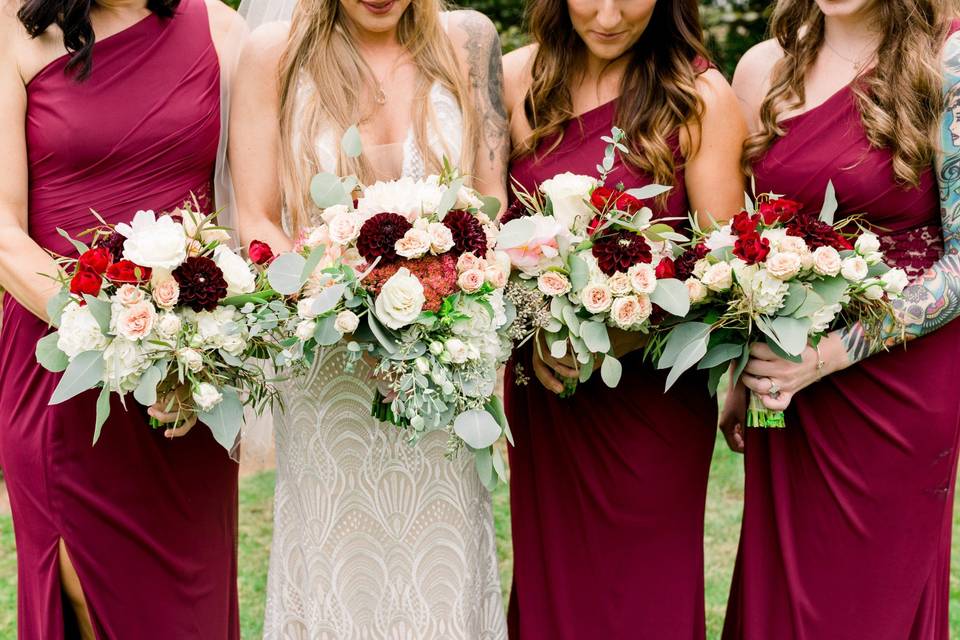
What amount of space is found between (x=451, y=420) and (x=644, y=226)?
2.62 feet

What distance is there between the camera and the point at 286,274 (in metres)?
2.98

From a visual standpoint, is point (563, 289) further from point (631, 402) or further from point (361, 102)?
point (361, 102)

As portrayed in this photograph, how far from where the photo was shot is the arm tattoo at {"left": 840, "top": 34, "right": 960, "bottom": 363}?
3.26 meters

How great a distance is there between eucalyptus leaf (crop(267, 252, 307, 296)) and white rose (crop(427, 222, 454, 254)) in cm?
37

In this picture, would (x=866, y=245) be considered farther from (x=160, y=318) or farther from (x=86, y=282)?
(x=86, y=282)

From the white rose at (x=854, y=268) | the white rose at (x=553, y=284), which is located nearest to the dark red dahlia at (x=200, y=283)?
the white rose at (x=553, y=284)

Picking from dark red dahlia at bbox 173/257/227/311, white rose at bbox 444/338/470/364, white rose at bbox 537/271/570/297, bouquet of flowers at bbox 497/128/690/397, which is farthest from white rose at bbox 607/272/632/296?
dark red dahlia at bbox 173/257/227/311

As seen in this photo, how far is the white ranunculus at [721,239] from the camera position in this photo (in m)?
3.17

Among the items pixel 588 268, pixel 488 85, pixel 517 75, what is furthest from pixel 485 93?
pixel 588 268

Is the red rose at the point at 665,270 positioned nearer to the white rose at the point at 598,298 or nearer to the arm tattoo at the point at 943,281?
the white rose at the point at 598,298

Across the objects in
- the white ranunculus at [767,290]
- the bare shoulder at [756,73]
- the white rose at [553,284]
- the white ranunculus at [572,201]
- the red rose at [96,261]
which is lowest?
the white ranunculus at [767,290]

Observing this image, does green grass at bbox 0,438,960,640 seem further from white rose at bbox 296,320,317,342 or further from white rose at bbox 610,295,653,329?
white rose at bbox 296,320,317,342

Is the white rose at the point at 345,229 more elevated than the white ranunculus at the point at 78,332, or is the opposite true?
the white rose at the point at 345,229

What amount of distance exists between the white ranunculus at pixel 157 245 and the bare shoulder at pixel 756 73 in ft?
6.62
